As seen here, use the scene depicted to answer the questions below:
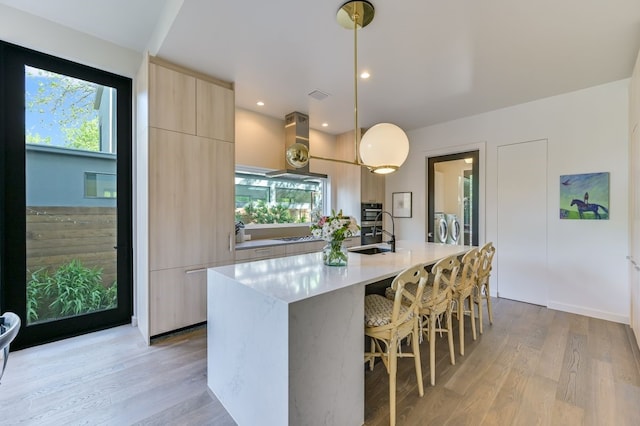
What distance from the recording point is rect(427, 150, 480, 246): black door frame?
4.36 metres

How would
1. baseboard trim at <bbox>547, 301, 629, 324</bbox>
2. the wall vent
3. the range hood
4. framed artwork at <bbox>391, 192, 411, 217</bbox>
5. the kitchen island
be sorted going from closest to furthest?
the kitchen island < baseboard trim at <bbox>547, 301, 629, 324</bbox> < the wall vent < the range hood < framed artwork at <bbox>391, 192, 411, 217</bbox>

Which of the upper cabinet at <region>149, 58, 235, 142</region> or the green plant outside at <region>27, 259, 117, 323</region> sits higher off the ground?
the upper cabinet at <region>149, 58, 235, 142</region>

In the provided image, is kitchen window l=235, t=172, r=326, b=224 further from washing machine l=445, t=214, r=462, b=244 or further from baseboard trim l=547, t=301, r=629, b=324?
baseboard trim l=547, t=301, r=629, b=324

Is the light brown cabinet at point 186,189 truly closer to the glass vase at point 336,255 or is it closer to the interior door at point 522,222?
the glass vase at point 336,255

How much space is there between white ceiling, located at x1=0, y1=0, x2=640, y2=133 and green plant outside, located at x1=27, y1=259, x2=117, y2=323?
2.35 m

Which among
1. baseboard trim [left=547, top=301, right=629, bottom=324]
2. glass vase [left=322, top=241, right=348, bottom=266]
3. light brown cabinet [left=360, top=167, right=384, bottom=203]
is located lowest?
baseboard trim [left=547, top=301, right=629, bottom=324]

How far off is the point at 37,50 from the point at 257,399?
3.51 meters

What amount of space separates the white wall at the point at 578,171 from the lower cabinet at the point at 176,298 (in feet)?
13.3

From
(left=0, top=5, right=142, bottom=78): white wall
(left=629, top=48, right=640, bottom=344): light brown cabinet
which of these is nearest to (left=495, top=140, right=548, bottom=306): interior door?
(left=629, top=48, right=640, bottom=344): light brown cabinet

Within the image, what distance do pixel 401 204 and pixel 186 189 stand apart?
12.2ft

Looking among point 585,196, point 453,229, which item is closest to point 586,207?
point 585,196

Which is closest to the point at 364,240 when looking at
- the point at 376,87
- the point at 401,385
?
the point at 376,87

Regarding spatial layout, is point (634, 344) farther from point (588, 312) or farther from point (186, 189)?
point (186, 189)

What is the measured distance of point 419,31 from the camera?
2.33 m
